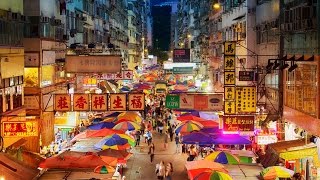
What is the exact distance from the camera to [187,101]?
89.3 ft

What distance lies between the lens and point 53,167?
1936cm

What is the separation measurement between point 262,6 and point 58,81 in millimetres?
14296

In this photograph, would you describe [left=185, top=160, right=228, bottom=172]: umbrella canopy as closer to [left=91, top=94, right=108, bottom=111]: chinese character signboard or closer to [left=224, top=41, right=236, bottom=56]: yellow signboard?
[left=224, top=41, right=236, bottom=56]: yellow signboard

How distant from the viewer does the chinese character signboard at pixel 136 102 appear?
86.3 feet

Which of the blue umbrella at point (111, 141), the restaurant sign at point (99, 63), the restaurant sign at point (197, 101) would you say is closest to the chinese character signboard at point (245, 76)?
the restaurant sign at point (197, 101)

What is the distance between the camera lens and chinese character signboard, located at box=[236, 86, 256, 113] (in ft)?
79.5

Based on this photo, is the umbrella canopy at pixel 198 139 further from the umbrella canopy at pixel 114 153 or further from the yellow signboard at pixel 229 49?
the yellow signboard at pixel 229 49

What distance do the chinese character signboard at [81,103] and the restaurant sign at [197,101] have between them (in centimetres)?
436

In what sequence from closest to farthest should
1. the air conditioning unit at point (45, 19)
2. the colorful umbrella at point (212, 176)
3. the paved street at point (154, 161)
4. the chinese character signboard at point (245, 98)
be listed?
the colorful umbrella at point (212, 176) → the chinese character signboard at point (245, 98) → the paved street at point (154, 161) → the air conditioning unit at point (45, 19)

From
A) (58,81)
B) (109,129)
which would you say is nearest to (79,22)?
(58,81)

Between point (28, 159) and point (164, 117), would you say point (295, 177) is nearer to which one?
point (28, 159)

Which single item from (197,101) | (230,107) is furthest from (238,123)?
(197,101)

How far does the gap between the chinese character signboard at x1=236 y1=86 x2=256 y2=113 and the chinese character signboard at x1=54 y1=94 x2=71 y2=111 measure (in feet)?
28.5

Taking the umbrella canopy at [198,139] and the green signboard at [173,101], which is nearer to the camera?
the green signboard at [173,101]
